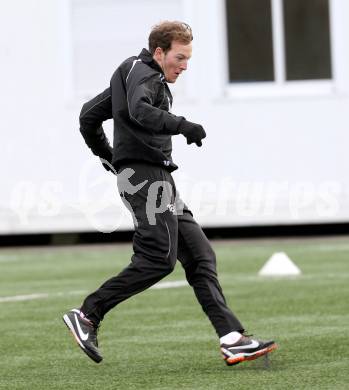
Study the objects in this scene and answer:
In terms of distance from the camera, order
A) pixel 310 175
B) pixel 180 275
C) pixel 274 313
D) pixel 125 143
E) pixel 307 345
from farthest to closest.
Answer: pixel 310 175
pixel 180 275
pixel 274 313
pixel 307 345
pixel 125 143

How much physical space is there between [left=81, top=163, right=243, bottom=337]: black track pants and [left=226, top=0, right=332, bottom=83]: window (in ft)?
35.2

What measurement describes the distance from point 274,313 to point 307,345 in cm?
170

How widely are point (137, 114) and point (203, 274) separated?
3.24 feet

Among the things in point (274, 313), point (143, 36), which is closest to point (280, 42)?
point (143, 36)

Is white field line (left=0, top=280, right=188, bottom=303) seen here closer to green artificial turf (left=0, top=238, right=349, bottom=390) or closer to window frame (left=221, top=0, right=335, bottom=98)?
green artificial turf (left=0, top=238, right=349, bottom=390)

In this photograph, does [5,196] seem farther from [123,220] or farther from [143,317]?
[143,317]

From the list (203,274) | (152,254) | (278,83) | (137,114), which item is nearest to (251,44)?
(278,83)

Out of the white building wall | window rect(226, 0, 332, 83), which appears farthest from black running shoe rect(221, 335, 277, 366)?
window rect(226, 0, 332, 83)

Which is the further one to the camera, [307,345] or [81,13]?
[81,13]

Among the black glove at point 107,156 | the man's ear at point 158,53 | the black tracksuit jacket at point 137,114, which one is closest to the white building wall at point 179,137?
the black glove at point 107,156

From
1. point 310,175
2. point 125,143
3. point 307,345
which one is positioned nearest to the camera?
point 125,143

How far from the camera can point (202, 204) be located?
17500 millimetres

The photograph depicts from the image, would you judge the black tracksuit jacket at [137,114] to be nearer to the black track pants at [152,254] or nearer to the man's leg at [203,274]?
the black track pants at [152,254]

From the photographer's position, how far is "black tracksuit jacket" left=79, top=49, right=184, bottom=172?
6711mm
